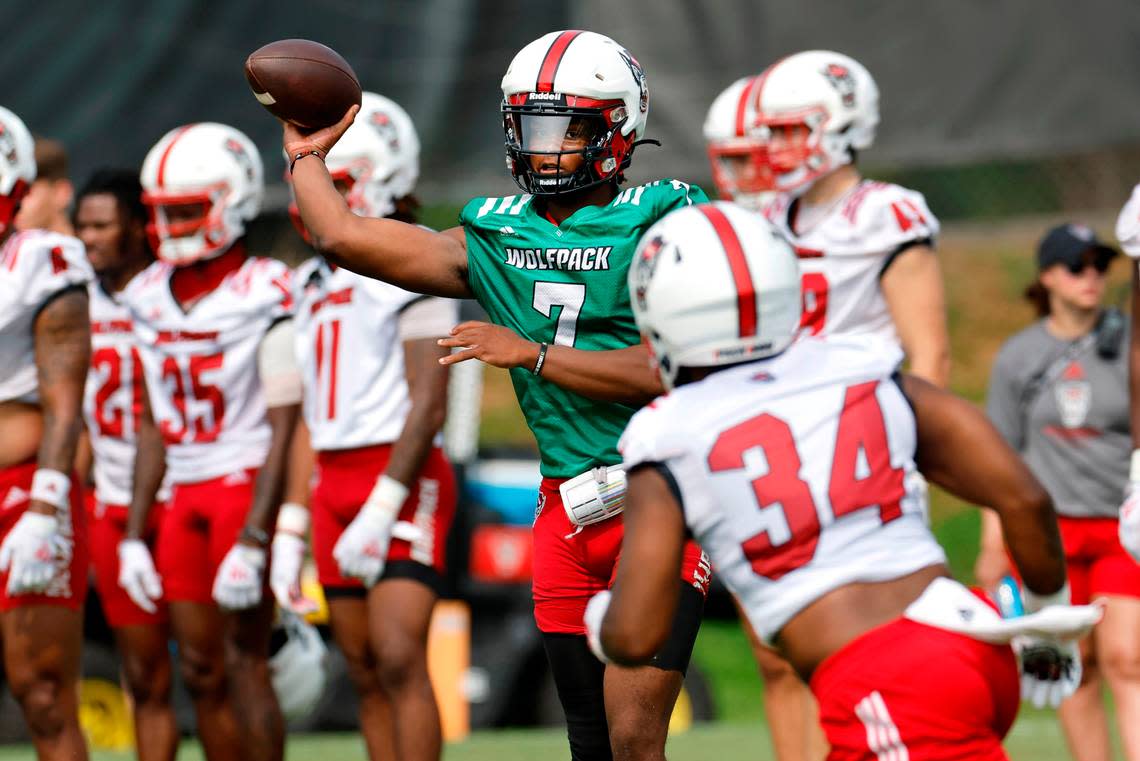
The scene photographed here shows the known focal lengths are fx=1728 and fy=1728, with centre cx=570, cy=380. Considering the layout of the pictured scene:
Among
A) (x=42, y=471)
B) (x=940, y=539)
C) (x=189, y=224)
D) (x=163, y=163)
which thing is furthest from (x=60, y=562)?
(x=940, y=539)

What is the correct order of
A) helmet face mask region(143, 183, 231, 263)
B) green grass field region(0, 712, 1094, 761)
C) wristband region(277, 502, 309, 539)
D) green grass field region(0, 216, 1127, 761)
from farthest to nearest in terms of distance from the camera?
green grass field region(0, 216, 1127, 761) → green grass field region(0, 712, 1094, 761) → helmet face mask region(143, 183, 231, 263) → wristband region(277, 502, 309, 539)

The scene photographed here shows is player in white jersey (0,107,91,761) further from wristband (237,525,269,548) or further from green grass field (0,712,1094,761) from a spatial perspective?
green grass field (0,712,1094,761)

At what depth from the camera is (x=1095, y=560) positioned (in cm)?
611

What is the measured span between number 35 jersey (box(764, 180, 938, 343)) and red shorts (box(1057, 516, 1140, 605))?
1.11 metres

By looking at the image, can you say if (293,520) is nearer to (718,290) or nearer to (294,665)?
(294,665)

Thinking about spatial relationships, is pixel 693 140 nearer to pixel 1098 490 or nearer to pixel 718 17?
pixel 718 17

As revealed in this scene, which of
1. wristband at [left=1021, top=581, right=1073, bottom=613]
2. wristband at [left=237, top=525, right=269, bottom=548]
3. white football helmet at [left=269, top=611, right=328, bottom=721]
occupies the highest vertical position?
wristband at [left=1021, top=581, right=1073, bottom=613]

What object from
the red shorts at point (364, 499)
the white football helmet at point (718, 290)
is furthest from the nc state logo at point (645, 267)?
the red shorts at point (364, 499)

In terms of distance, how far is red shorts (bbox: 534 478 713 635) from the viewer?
399 cm

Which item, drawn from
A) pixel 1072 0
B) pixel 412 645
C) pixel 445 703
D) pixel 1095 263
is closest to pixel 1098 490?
pixel 1095 263

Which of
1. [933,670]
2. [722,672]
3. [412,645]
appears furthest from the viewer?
[722,672]

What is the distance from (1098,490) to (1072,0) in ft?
10.4

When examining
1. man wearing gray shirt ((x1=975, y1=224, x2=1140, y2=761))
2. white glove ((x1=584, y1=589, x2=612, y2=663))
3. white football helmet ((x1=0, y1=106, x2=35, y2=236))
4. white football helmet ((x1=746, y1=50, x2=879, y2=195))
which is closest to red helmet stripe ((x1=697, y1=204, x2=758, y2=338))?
white glove ((x1=584, y1=589, x2=612, y2=663))

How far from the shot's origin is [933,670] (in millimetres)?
2900
